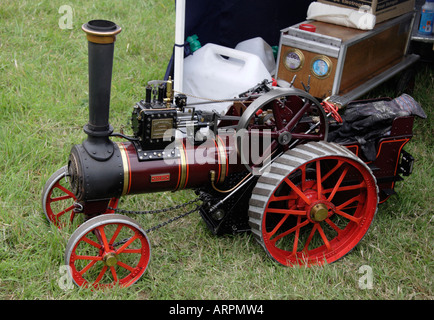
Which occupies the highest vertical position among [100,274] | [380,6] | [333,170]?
[380,6]

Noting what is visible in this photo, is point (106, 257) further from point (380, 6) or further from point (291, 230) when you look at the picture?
point (380, 6)

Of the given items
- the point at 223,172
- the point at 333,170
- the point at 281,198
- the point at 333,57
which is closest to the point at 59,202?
the point at 223,172

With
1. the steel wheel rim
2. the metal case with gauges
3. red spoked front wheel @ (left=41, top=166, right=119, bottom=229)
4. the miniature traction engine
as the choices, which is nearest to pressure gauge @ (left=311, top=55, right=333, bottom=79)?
the metal case with gauges

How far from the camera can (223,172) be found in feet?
12.3

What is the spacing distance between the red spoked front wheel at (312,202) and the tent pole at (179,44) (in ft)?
6.09

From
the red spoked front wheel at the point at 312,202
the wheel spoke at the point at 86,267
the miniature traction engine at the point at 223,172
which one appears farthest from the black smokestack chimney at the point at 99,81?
the red spoked front wheel at the point at 312,202

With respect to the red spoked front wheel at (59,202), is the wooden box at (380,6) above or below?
above

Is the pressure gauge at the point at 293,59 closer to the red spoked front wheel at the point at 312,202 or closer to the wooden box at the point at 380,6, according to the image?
the wooden box at the point at 380,6

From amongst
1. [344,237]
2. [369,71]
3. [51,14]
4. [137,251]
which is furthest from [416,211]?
[51,14]

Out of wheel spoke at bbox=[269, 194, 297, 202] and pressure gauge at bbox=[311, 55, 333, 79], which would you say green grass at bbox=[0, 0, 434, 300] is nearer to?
wheel spoke at bbox=[269, 194, 297, 202]

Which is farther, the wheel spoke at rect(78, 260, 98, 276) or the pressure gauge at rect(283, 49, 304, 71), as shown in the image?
the pressure gauge at rect(283, 49, 304, 71)

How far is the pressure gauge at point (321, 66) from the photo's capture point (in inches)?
207

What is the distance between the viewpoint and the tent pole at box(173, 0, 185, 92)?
4.96 m

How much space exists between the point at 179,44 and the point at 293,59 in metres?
1.19
